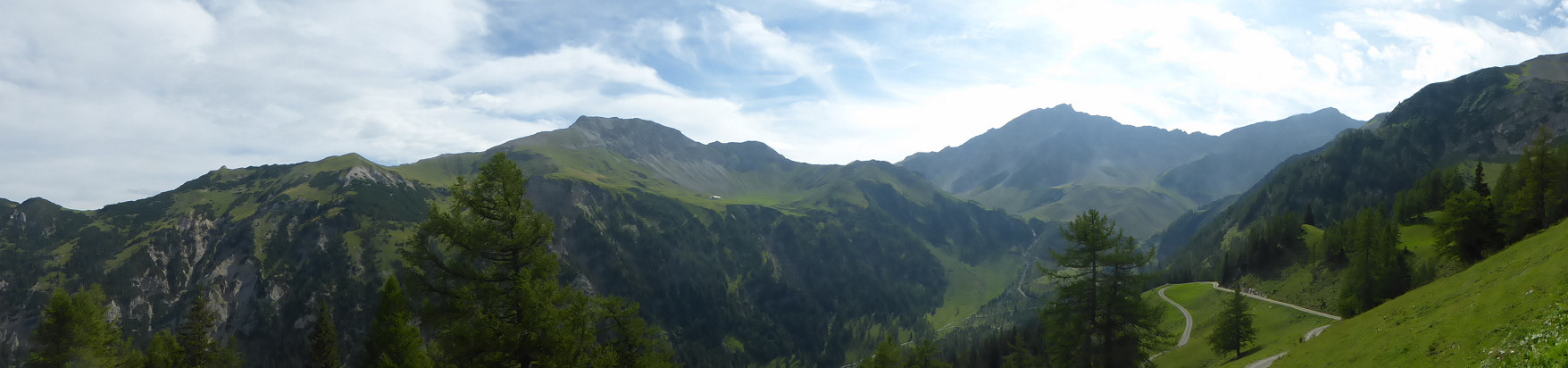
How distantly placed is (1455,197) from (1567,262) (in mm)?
46379

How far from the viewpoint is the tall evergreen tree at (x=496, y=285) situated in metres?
20.3

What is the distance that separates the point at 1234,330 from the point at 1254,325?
66.3 ft

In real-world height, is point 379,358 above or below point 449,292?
below

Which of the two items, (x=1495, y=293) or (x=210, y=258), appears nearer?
(x=1495, y=293)

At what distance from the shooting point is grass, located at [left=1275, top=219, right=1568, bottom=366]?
22.8 m

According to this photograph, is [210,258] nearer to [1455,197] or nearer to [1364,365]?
[1364,365]

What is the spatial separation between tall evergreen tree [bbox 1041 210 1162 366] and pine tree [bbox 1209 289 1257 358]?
30.5m

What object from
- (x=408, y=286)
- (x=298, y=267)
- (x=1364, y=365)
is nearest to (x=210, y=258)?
(x=298, y=267)

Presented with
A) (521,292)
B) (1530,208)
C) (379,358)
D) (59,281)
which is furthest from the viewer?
(59,281)

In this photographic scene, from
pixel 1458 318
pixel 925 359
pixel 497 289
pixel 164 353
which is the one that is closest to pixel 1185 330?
pixel 925 359

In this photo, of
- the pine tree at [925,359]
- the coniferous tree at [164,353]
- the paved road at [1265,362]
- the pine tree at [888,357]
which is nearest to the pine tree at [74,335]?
the coniferous tree at [164,353]

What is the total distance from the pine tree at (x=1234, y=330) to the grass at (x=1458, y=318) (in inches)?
618

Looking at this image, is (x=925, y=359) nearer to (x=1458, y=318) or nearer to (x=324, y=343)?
(x=1458, y=318)

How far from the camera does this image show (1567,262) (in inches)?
1072
